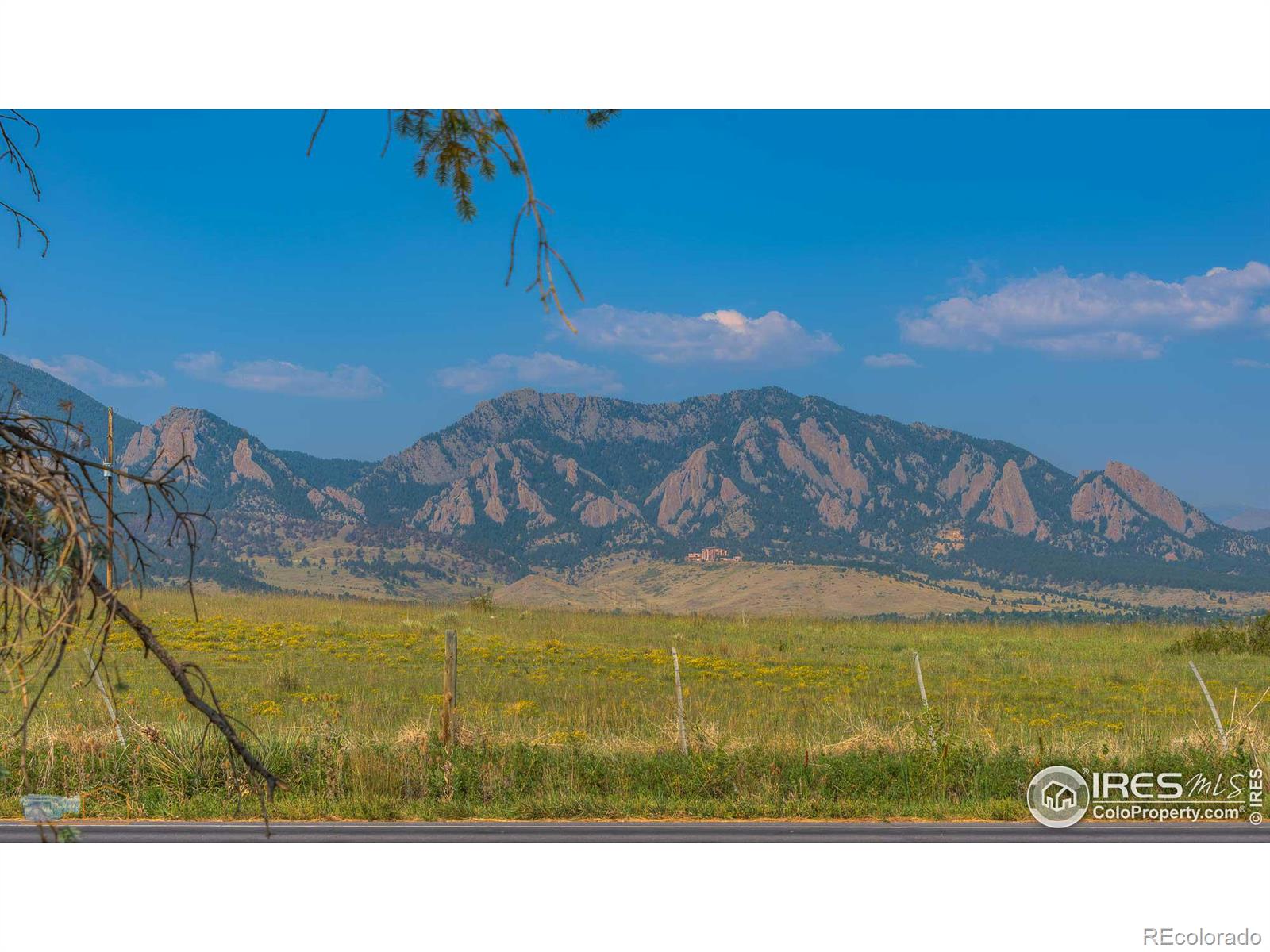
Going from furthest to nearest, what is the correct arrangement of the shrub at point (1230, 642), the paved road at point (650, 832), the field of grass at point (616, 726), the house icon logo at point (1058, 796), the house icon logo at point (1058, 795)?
the shrub at point (1230, 642)
the field of grass at point (616, 726)
the house icon logo at point (1058, 796)
the house icon logo at point (1058, 795)
the paved road at point (650, 832)

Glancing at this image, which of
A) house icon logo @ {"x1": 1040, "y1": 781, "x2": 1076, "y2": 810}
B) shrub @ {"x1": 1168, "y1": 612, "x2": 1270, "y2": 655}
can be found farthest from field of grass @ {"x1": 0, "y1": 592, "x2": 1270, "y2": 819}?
shrub @ {"x1": 1168, "y1": 612, "x2": 1270, "y2": 655}

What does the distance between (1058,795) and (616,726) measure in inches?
336

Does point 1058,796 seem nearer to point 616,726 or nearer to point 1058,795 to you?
point 1058,795

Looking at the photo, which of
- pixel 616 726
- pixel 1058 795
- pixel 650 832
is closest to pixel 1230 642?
pixel 616 726

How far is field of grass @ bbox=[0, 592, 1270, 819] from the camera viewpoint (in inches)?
602

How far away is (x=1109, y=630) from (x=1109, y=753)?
42530 mm

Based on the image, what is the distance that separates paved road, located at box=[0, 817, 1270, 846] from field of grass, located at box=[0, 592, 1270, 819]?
69 centimetres

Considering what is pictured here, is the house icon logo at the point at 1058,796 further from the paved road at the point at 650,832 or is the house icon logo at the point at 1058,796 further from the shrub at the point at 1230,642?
the shrub at the point at 1230,642

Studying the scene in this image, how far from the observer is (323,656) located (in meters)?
35.2

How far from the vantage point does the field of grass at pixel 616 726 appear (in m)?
15.3

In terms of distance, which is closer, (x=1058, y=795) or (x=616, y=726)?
(x=1058, y=795)

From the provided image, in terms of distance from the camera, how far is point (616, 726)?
21.2m

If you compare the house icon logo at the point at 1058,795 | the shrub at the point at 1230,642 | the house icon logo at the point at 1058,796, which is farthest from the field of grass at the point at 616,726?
the shrub at the point at 1230,642

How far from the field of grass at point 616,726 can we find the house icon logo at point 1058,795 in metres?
0.44
